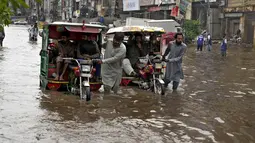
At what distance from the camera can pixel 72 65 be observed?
9633 mm

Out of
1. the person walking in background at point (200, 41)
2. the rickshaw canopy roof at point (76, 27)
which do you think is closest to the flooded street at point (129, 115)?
the rickshaw canopy roof at point (76, 27)

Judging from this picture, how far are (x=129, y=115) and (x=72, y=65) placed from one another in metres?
2.32

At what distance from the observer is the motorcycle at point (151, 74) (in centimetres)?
1068

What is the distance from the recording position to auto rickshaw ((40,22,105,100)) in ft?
30.2

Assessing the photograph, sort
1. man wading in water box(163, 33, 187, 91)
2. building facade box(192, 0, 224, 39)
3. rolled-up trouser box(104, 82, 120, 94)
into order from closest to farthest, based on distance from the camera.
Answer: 1. rolled-up trouser box(104, 82, 120, 94)
2. man wading in water box(163, 33, 187, 91)
3. building facade box(192, 0, 224, 39)

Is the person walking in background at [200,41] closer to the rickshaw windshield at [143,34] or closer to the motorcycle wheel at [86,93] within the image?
the rickshaw windshield at [143,34]

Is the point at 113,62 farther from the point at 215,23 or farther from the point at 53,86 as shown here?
the point at 215,23

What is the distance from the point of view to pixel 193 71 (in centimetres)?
1667

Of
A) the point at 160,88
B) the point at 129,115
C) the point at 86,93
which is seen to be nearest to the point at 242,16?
the point at 160,88

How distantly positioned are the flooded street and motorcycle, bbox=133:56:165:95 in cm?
29

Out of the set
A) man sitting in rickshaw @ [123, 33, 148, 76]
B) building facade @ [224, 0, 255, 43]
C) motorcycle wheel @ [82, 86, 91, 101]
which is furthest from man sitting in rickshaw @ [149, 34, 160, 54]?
building facade @ [224, 0, 255, 43]

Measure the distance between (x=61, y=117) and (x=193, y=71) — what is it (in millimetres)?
9925

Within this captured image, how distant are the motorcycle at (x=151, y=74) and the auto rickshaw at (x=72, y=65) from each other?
1314 millimetres

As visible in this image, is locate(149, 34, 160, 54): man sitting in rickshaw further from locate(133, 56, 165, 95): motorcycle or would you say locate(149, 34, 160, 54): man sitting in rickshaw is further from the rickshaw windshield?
locate(133, 56, 165, 95): motorcycle
